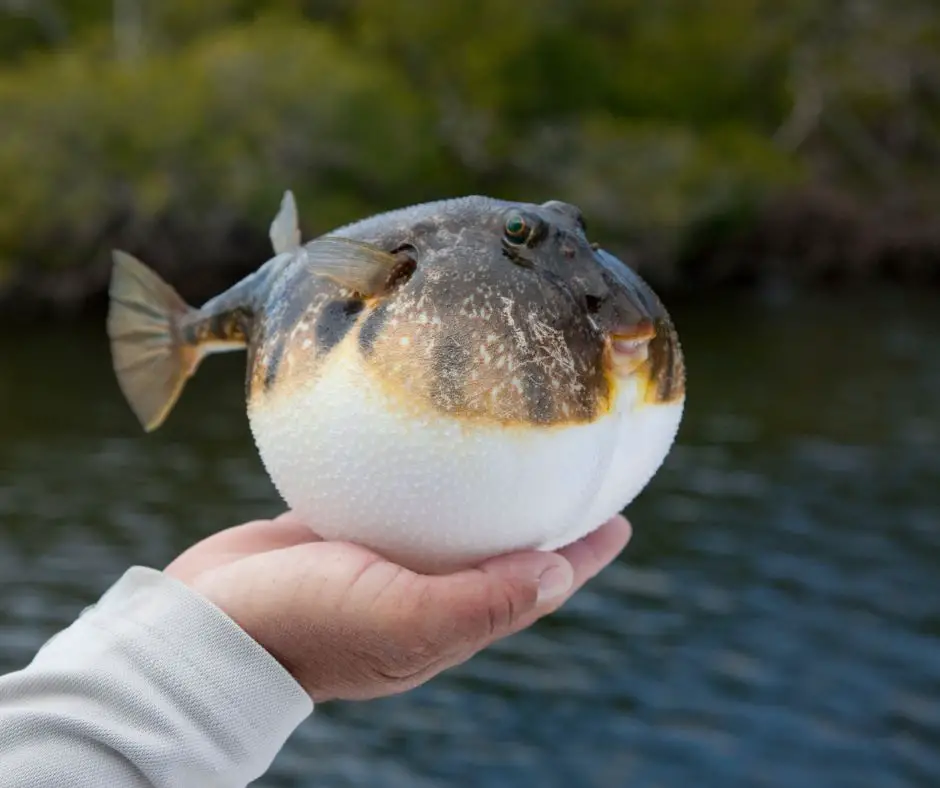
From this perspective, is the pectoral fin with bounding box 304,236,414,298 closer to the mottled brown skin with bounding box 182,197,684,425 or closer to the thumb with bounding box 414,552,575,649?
the mottled brown skin with bounding box 182,197,684,425

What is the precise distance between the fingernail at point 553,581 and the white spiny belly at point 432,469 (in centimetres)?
7

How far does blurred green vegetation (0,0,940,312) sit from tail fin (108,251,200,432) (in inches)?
800

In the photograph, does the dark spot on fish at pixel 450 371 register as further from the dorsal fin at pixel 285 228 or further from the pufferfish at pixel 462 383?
the dorsal fin at pixel 285 228

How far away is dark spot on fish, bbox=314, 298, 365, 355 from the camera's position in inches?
72.5

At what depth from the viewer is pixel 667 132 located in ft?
89.8

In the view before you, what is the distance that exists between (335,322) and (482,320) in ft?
0.83

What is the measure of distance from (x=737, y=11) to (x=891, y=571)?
2435cm

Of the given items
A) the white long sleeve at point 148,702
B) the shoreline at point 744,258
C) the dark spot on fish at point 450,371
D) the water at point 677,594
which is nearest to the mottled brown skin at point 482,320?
the dark spot on fish at point 450,371

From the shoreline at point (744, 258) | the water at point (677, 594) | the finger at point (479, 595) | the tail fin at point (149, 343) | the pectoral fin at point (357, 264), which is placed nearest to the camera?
the finger at point (479, 595)

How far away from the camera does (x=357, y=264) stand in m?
1.82

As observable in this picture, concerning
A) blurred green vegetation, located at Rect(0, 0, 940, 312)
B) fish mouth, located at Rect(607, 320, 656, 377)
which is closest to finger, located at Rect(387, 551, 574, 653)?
fish mouth, located at Rect(607, 320, 656, 377)

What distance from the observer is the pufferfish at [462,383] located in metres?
1.73

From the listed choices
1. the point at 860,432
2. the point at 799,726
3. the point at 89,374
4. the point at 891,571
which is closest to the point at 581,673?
the point at 799,726

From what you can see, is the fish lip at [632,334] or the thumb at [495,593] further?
the fish lip at [632,334]
